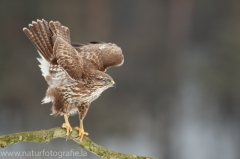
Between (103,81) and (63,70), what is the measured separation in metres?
0.25

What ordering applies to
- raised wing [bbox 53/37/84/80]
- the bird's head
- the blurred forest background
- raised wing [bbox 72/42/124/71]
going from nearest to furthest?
1. the bird's head
2. raised wing [bbox 53/37/84/80]
3. raised wing [bbox 72/42/124/71]
4. the blurred forest background

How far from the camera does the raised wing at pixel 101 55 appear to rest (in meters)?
1.78

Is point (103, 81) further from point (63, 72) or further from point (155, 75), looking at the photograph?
point (155, 75)

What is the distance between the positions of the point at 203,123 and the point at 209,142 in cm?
18

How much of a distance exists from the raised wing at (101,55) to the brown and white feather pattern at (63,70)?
77 mm

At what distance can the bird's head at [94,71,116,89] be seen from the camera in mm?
1388

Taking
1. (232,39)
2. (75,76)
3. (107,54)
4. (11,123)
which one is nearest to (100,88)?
(75,76)

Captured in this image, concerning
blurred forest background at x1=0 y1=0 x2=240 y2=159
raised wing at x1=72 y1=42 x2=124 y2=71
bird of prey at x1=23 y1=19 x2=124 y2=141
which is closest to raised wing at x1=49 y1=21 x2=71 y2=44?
bird of prey at x1=23 y1=19 x2=124 y2=141

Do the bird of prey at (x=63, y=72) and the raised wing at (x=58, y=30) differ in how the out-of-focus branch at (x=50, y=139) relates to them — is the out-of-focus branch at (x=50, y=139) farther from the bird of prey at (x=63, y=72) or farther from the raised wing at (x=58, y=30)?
the raised wing at (x=58, y=30)

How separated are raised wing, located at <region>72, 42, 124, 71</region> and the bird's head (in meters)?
0.29

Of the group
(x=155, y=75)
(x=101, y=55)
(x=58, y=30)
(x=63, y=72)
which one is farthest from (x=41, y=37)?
(x=155, y=75)

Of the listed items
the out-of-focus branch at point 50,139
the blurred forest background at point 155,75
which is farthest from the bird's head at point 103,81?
the blurred forest background at point 155,75

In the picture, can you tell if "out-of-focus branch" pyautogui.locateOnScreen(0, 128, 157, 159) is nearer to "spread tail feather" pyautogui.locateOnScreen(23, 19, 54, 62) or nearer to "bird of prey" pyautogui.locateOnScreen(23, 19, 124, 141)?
"bird of prey" pyautogui.locateOnScreen(23, 19, 124, 141)

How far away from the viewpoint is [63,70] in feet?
5.20
